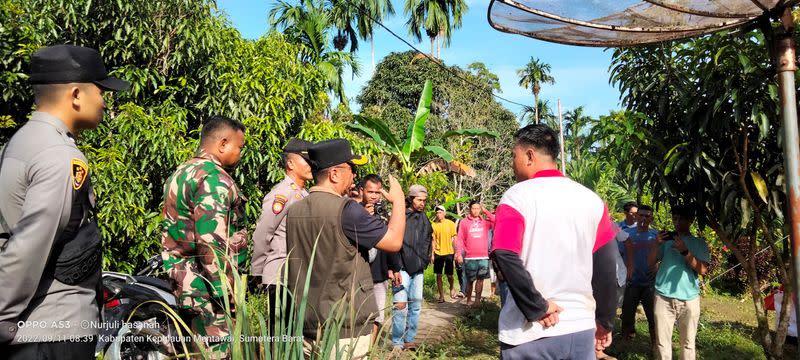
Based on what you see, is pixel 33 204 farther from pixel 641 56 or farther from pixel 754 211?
pixel 641 56

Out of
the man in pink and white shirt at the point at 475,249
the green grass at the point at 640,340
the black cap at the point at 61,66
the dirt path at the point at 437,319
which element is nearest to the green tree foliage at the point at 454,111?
the man in pink and white shirt at the point at 475,249

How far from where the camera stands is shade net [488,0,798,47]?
2733mm

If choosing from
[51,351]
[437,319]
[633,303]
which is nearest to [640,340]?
[633,303]

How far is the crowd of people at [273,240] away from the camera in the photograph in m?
1.95

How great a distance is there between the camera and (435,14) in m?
30.3

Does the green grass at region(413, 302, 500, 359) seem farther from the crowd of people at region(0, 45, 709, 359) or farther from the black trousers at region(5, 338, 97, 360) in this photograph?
the black trousers at region(5, 338, 97, 360)

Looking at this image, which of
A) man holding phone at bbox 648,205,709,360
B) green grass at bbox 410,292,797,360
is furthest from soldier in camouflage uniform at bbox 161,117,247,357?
man holding phone at bbox 648,205,709,360

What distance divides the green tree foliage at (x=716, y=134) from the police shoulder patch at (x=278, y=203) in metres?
3.17

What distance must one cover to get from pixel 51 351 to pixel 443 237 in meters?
9.31

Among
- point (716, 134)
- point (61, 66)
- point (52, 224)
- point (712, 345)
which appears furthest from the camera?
point (712, 345)

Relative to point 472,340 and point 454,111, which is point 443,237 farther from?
point 454,111

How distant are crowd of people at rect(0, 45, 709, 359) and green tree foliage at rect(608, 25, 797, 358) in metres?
2.54

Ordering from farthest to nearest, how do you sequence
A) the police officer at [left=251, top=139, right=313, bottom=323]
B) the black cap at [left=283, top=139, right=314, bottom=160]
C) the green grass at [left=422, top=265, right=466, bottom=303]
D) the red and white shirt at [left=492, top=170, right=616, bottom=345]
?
1. the green grass at [left=422, top=265, right=466, bottom=303]
2. the black cap at [left=283, top=139, right=314, bottom=160]
3. the police officer at [left=251, top=139, right=313, bottom=323]
4. the red and white shirt at [left=492, top=170, right=616, bottom=345]

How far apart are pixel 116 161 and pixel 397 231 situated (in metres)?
4.92
